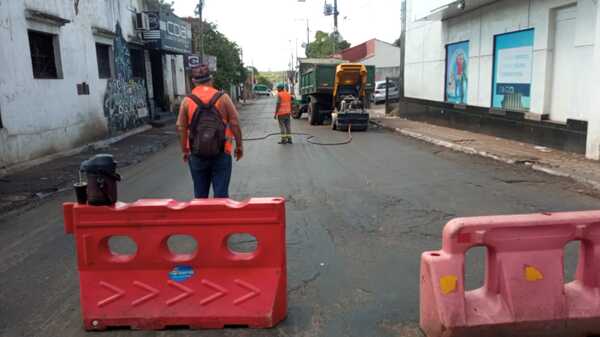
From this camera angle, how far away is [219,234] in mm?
3639

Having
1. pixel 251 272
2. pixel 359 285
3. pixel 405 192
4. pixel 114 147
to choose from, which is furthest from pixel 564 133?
pixel 114 147

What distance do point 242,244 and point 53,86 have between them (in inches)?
392

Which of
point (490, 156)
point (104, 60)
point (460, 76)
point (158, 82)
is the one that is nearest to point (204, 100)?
point (490, 156)

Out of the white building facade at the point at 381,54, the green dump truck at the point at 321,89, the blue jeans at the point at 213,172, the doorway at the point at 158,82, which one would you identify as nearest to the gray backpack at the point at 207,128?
the blue jeans at the point at 213,172

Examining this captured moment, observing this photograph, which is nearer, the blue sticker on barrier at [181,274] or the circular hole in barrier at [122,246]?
the blue sticker on barrier at [181,274]

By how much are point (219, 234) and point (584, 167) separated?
26.4 feet

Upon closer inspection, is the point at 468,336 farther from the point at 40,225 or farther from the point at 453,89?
the point at 453,89

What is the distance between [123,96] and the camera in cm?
1852

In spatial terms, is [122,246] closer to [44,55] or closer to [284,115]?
[44,55]

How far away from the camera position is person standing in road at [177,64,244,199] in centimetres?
485

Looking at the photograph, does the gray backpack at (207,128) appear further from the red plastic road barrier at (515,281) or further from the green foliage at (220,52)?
the green foliage at (220,52)

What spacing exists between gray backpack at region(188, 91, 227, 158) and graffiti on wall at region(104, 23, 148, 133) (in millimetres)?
13055

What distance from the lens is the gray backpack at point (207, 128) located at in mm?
4832

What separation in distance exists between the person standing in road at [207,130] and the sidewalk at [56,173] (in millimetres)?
4023
